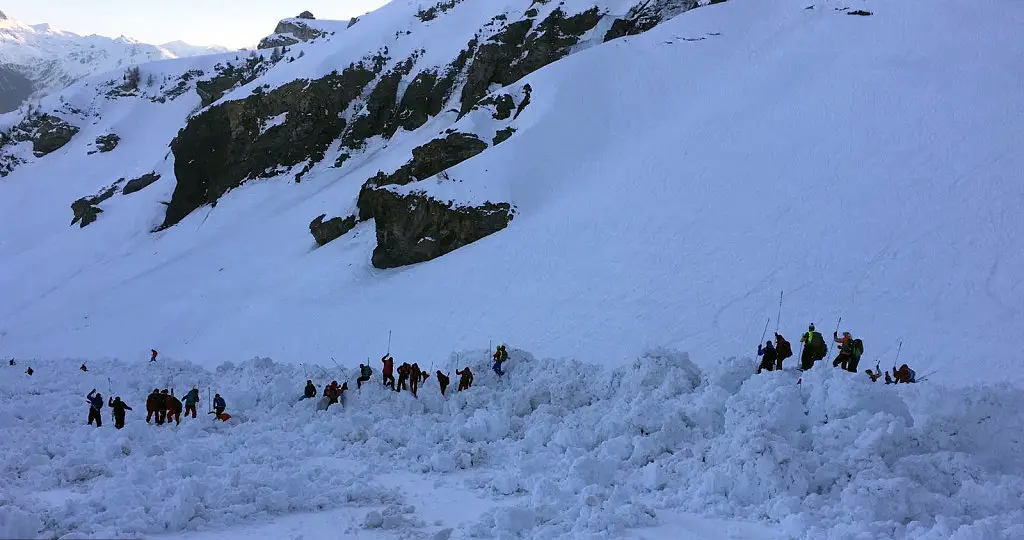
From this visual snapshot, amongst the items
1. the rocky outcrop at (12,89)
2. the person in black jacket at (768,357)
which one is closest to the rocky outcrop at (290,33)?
the person in black jacket at (768,357)

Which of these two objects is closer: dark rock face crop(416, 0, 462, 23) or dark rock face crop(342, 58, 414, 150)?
dark rock face crop(342, 58, 414, 150)

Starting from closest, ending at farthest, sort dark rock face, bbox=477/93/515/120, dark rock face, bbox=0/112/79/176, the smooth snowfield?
the smooth snowfield < dark rock face, bbox=477/93/515/120 < dark rock face, bbox=0/112/79/176

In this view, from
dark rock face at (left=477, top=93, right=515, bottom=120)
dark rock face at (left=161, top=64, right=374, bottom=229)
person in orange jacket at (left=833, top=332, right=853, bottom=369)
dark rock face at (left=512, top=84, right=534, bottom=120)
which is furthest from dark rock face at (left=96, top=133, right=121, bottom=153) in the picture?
person in orange jacket at (left=833, top=332, right=853, bottom=369)

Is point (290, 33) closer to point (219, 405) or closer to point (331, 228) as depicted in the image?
point (331, 228)

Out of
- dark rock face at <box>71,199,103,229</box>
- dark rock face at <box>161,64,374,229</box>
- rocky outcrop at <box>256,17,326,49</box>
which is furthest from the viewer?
rocky outcrop at <box>256,17,326,49</box>

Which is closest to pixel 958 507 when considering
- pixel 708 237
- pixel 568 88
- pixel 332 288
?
pixel 708 237

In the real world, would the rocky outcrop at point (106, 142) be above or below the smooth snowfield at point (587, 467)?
above

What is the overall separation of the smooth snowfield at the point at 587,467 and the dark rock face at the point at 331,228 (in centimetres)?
2391

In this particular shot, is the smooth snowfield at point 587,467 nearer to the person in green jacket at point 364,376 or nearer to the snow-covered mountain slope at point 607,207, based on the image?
the person in green jacket at point 364,376

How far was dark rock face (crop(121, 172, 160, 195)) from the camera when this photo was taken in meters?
60.0

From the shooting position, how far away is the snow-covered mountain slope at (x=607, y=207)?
17625mm

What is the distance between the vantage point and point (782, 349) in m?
10.8

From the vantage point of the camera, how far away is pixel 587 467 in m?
7.83

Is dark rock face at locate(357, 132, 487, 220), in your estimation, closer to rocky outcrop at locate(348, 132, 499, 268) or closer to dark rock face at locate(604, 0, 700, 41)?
rocky outcrop at locate(348, 132, 499, 268)
